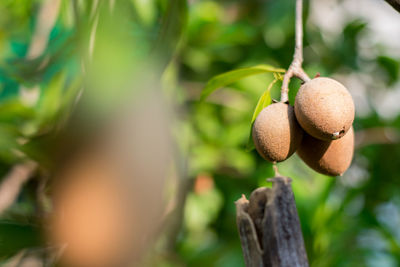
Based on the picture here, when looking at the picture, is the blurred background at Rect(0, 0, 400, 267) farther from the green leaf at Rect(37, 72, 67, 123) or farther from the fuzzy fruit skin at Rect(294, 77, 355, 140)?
the fuzzy fruit skin at Rect(294, 77, 355, 140)

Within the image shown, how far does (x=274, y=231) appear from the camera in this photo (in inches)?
13.6

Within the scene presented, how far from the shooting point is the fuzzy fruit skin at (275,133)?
0.54m

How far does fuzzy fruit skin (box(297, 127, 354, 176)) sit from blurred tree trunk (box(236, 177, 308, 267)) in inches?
9.7

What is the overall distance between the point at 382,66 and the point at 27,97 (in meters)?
1.46

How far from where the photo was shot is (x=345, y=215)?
1.65 metres

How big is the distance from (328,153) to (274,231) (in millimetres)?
280

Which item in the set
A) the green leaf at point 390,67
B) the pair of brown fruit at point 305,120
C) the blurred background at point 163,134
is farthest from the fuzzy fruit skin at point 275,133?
the green leaf at point 390,67

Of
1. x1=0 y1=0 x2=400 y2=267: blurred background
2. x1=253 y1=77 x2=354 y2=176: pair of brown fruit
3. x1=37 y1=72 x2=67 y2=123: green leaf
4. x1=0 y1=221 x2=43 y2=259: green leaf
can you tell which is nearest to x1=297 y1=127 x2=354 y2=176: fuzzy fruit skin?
x1=253 y1=77 x2=354 y2=176: pair of brown fruit

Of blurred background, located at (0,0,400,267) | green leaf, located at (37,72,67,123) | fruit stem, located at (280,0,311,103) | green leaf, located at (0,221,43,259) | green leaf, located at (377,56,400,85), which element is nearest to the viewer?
blurred background, located at (0,0,400,267)

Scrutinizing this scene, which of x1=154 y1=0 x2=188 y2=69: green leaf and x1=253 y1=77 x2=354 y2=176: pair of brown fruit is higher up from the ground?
x1=154 y1=0 x2=188 y2=69: green leaf

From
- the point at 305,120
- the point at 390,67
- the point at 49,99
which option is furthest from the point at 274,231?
the point at 390,67

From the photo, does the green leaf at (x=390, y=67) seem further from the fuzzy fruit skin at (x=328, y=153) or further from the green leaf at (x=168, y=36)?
the green leaf at (x=168, y=36)

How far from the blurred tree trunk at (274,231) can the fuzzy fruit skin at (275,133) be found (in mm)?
169

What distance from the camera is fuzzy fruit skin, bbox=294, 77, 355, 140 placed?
1.74ft
